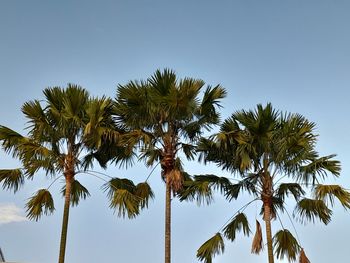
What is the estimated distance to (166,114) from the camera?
53.6 ft

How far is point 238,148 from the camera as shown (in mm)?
16156

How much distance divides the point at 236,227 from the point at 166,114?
4.65 metres

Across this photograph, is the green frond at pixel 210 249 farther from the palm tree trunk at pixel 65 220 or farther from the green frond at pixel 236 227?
the palm tree trunk at pixel 65 220

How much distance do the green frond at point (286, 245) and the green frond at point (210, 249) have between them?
6.03ft

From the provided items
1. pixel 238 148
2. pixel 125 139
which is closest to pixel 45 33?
pixel 125 139

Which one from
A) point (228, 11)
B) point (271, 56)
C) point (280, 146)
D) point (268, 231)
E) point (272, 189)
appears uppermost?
point (228, 11)

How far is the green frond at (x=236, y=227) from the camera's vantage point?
16.2 meters

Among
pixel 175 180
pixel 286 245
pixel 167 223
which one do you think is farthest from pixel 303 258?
pixel 175 180

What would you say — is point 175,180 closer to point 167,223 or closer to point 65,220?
point 167,223

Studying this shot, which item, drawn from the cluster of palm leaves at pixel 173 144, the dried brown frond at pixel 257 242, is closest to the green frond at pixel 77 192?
the cluster of palm leaves at pixel 173 144

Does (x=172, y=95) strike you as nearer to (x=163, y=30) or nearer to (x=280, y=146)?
(x=163, y=30)

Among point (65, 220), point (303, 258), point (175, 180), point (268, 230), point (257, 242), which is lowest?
point (303, 258)

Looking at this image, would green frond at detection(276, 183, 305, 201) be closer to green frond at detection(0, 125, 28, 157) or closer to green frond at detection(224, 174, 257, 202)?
green frond at detection(224, 174, 257, 202)

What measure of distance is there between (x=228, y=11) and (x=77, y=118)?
278 inches
